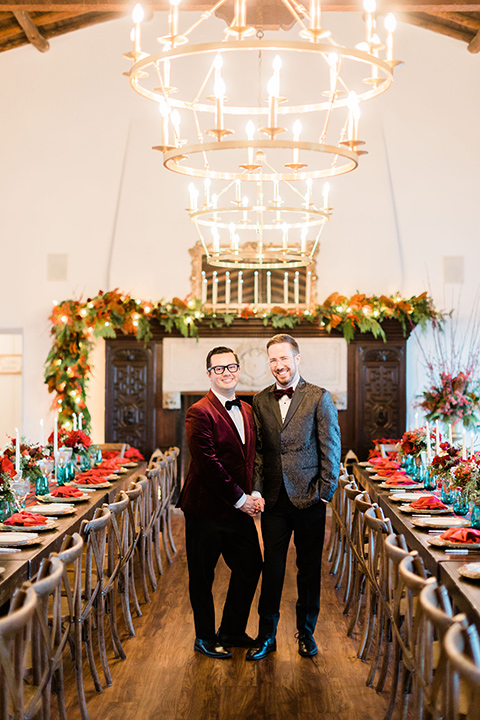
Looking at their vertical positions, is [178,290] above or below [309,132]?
below

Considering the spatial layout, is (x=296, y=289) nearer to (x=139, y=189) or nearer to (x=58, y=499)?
(x=139, y=189)

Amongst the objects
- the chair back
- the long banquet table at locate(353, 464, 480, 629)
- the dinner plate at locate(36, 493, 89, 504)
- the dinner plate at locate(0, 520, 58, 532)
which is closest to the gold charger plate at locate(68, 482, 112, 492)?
the dinner plate at locate(36, 493, 89, 504)

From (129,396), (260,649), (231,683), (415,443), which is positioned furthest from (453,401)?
(231,683)

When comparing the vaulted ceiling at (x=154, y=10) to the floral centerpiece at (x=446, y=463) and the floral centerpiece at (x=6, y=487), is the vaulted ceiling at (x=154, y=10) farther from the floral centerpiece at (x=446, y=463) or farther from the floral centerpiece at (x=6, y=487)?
the floral centerpiece at (x=6, y=487)

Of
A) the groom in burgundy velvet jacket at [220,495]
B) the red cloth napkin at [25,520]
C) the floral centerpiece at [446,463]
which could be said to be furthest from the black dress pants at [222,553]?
the floral centerpiece at [446,463]

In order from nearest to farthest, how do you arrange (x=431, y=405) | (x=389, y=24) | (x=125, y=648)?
(x=389, y=24)
(x=125, y=648)
(x=431, y=405)

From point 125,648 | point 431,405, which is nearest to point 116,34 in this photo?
point 431,405

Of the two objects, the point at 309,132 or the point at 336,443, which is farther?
the point at 309,132

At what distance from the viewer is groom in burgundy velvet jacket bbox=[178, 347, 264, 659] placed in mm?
4664

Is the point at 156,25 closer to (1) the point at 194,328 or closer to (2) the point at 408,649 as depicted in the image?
(1) the point at 194,328

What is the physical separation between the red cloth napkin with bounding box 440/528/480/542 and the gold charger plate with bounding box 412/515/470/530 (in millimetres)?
398

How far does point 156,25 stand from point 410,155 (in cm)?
372

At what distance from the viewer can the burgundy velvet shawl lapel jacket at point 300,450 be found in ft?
15.6

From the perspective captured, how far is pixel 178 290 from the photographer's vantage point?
10.9 meters
